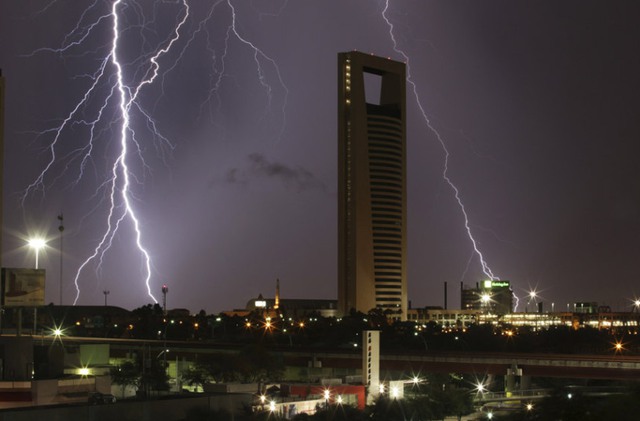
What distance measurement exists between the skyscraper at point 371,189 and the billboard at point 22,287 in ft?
336

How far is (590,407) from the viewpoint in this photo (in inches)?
1228

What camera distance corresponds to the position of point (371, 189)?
152625mm

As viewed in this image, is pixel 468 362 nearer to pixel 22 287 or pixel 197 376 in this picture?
pixel 197 376

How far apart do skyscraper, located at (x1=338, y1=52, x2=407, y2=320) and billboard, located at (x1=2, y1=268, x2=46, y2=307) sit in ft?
336

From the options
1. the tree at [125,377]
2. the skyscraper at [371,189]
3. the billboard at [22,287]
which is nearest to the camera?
the billboard at [22,287]

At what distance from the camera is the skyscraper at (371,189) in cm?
14838

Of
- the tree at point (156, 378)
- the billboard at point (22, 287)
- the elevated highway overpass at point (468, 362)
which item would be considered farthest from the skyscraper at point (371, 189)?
the billboard at point (22, 287)

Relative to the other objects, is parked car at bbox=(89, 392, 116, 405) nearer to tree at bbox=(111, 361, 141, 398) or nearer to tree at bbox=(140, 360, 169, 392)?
tree at bbox=(140, 360, 169, 392)

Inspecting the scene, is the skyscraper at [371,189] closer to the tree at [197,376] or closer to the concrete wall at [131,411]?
the tree at [197,376]

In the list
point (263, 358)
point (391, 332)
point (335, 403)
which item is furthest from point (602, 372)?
point (391, 332)

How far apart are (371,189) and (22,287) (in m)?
110

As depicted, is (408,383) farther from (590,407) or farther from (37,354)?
(590,407)

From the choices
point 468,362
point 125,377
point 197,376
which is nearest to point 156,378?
point 125,377

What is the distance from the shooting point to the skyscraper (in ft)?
487
